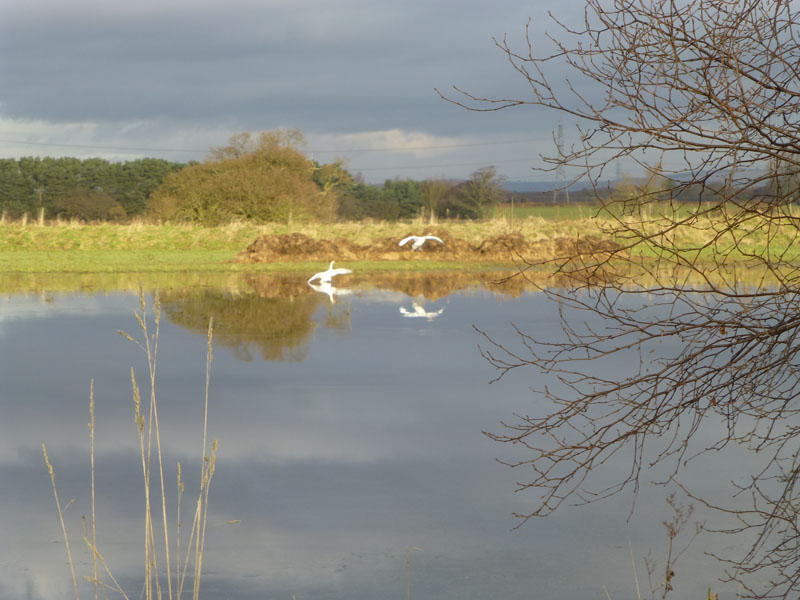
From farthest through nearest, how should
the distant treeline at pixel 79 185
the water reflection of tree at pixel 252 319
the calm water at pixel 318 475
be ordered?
the distant treeline at pixel 79 185 < the water reflection of tree at pixel 252 319 < the calm water at pixel 318 475

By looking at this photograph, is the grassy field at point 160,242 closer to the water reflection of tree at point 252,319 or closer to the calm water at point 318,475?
the water reflection of tree at point 252,319

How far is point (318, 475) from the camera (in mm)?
6891

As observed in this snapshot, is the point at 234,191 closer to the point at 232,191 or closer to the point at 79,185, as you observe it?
the point at 232,191

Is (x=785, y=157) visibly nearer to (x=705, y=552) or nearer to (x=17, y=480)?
(x=705, y=552)

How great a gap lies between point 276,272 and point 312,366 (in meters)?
13.7

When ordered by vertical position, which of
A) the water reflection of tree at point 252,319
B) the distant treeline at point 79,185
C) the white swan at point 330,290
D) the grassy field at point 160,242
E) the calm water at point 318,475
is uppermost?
the distant treeline at point 79,185

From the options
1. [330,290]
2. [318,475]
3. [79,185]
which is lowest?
[318,475]

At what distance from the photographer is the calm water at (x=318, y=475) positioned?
5074mm

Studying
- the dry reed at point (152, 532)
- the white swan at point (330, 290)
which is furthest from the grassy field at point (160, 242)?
the dry reed at point (152, 532)

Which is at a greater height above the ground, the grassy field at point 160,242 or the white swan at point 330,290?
the grassy field at point 160,242

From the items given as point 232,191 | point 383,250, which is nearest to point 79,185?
point 232,191

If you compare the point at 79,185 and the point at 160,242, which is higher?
the point at 79,185

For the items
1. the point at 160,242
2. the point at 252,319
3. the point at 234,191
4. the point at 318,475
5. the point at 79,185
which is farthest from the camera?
the point at 79,185

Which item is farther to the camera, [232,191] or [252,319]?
[232,191]
